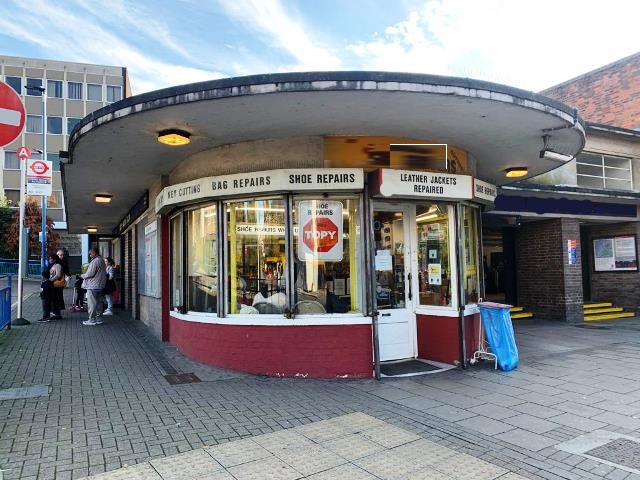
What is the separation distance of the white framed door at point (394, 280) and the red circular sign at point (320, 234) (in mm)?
678

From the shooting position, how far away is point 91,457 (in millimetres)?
3789

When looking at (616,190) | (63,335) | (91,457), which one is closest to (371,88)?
(91,457)

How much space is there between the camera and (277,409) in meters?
5.00

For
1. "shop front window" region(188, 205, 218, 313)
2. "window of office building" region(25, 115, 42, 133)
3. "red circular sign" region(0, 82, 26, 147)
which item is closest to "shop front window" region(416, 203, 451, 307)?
"shop front window" region(188, 205, 218, 313)

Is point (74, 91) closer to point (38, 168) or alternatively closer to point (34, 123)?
point (34, 123)

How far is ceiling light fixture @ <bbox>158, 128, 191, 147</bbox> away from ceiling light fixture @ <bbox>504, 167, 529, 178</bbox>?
223 inches

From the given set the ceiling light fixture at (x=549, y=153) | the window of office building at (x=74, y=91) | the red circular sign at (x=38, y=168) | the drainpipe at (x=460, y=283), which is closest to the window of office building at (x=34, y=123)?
the window of office building at (x=74, y=91)

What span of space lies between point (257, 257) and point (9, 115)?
11.7 feet

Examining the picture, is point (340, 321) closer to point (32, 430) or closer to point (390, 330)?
point (390, 330)

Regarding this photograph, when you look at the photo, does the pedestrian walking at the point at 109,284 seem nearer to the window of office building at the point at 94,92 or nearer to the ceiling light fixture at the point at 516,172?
the ceiling light fixture at the point at 516,172

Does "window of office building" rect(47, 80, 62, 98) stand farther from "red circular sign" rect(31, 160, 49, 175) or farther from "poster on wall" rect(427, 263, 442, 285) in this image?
"poster on wall" rect(427, 263, 442, 285)

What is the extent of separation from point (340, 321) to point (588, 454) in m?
3.13

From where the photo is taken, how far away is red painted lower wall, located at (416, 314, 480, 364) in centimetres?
691

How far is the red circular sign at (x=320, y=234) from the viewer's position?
21.2ft
